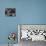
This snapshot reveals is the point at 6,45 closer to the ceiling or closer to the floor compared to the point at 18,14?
closer to the floor

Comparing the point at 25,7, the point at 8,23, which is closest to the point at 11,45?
the point at 8,23

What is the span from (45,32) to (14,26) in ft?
2.19

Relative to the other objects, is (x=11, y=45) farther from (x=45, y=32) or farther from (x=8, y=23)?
(x=45, y=32)

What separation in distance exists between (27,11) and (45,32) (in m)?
0.59

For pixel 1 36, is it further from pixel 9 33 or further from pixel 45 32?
pixel 45 32

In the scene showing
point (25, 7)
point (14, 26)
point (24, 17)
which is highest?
point (25, 7)

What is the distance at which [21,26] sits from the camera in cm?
253

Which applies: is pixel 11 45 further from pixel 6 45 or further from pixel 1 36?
pixel 1 36

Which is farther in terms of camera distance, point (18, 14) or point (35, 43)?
point (18, 14)

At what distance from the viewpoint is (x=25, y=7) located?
2.63 m

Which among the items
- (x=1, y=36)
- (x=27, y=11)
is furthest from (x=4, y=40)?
(x=27, y=11)

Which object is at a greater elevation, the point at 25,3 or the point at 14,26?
the point at 25,3

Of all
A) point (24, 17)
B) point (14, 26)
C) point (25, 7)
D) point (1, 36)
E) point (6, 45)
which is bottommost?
point (6, 45)

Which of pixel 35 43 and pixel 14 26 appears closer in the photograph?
pixel 35 43
